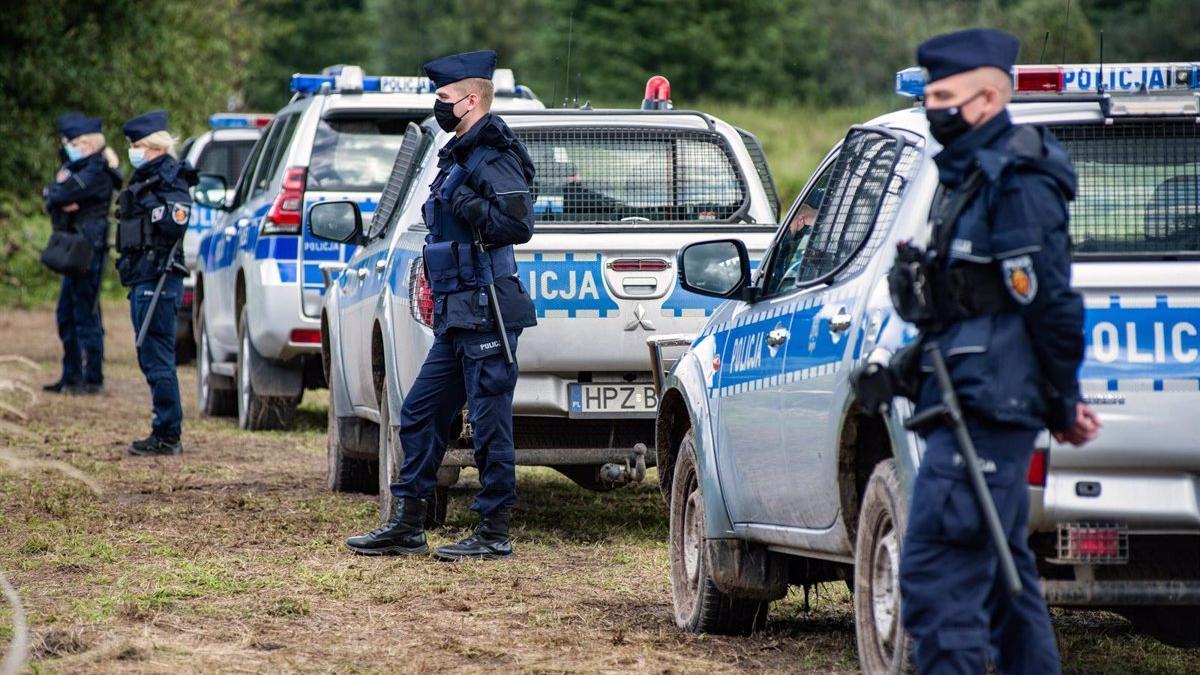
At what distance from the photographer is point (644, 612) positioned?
6.98 m

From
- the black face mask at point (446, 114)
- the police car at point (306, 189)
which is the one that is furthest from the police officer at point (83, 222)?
the black face mask at point (446, 114)

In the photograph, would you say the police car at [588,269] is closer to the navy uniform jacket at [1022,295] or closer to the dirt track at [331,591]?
the dirt track at [331,591]

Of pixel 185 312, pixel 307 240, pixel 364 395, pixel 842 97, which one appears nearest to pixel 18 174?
pixel 185 312

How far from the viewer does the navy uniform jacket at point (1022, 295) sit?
4.25 meters

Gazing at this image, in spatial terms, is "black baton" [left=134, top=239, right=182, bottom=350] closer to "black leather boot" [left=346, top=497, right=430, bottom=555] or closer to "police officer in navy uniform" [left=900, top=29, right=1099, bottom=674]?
"black leather boot" [left=346, top=497, right=430, bottom=555]

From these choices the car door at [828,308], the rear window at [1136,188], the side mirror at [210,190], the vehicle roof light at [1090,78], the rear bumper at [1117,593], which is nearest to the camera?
the rear bumper at [1117,593]

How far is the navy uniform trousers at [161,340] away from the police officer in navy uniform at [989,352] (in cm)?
786

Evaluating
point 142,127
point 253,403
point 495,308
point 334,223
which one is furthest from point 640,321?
point 253,403

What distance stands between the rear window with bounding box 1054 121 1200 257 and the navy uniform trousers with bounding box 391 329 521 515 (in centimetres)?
312

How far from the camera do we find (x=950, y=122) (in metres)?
4.45

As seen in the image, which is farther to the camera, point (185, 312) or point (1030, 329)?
point (185, 312)

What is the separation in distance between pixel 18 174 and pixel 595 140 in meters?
21.2

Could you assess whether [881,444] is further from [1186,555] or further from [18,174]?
[18,174]

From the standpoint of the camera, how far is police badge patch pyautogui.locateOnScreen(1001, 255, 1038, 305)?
4.23m
